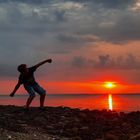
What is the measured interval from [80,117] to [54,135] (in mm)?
3622

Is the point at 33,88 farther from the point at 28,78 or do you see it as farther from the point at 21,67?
the point at 21,67

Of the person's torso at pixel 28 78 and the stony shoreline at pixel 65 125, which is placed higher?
the person's torso at pixel 28 78

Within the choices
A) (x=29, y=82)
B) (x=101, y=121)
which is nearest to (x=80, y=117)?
(x=101, y=121)

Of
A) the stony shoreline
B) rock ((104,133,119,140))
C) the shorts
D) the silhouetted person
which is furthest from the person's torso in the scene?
rock ((104,133,119,140))

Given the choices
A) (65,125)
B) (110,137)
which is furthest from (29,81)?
(110,137)

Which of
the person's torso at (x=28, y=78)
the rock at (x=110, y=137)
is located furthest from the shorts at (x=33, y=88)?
the rock at (x=110, y=137)

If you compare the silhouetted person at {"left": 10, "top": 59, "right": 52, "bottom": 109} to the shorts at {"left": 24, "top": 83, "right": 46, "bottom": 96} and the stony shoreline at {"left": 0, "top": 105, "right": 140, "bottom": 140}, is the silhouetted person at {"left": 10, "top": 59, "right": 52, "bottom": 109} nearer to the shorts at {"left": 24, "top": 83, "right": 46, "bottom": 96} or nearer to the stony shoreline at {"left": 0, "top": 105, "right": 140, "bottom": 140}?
the shorts at {"left": 24, "top": 83, "right": 46, "bottom": 96}

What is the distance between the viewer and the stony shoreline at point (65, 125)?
2066cm

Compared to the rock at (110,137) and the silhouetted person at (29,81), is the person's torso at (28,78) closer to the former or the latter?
the silhouetted person at (29,81)

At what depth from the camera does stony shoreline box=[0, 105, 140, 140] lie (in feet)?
67.8

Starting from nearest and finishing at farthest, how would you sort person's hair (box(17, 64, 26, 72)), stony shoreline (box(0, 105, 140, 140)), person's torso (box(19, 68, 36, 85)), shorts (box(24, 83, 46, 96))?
stony shoreline (box(0, 105, 140, 140))
person's hair (box(17, 64, 26, 72))
person's torso (box(19, 68, 36, 85))
shorts (box(24, 83, 46, 96))

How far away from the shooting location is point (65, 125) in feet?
75.5

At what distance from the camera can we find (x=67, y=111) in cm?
2617

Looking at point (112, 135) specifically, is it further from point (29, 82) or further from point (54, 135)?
point (29, 82)
